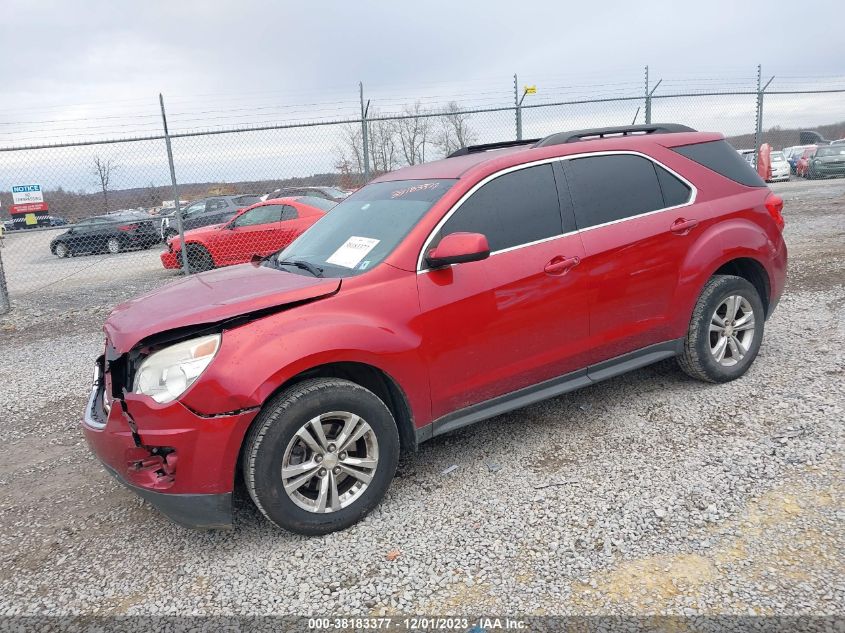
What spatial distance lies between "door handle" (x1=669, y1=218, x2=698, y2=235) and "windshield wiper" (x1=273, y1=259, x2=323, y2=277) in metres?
2.25

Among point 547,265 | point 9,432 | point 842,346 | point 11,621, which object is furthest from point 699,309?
point 9,432

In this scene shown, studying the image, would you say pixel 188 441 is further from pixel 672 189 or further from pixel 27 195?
pixel 27 195

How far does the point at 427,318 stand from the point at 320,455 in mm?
861

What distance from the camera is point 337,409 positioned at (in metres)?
2.96

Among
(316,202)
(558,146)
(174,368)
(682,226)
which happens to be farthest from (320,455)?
(316,202)

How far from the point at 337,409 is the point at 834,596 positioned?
2.14m

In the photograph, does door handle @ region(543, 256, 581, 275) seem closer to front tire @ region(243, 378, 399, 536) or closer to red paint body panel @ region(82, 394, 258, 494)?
front tire @ region(243, 378, 399, 536)

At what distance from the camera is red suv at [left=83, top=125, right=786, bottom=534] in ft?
9.27

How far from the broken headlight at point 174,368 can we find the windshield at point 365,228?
82 cm

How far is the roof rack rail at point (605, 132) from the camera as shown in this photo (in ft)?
13.2

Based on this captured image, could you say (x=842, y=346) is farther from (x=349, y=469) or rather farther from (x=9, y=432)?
(x=9, y=432)

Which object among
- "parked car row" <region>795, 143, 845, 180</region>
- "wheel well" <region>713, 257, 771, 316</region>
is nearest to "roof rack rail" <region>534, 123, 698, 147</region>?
"wheel well" <region>713, 257, 771, 316</region>

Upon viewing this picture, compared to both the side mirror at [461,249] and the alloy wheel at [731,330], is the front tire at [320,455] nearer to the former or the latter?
the side mirror at [461,249]

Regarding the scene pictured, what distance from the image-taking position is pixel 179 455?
2.76m
